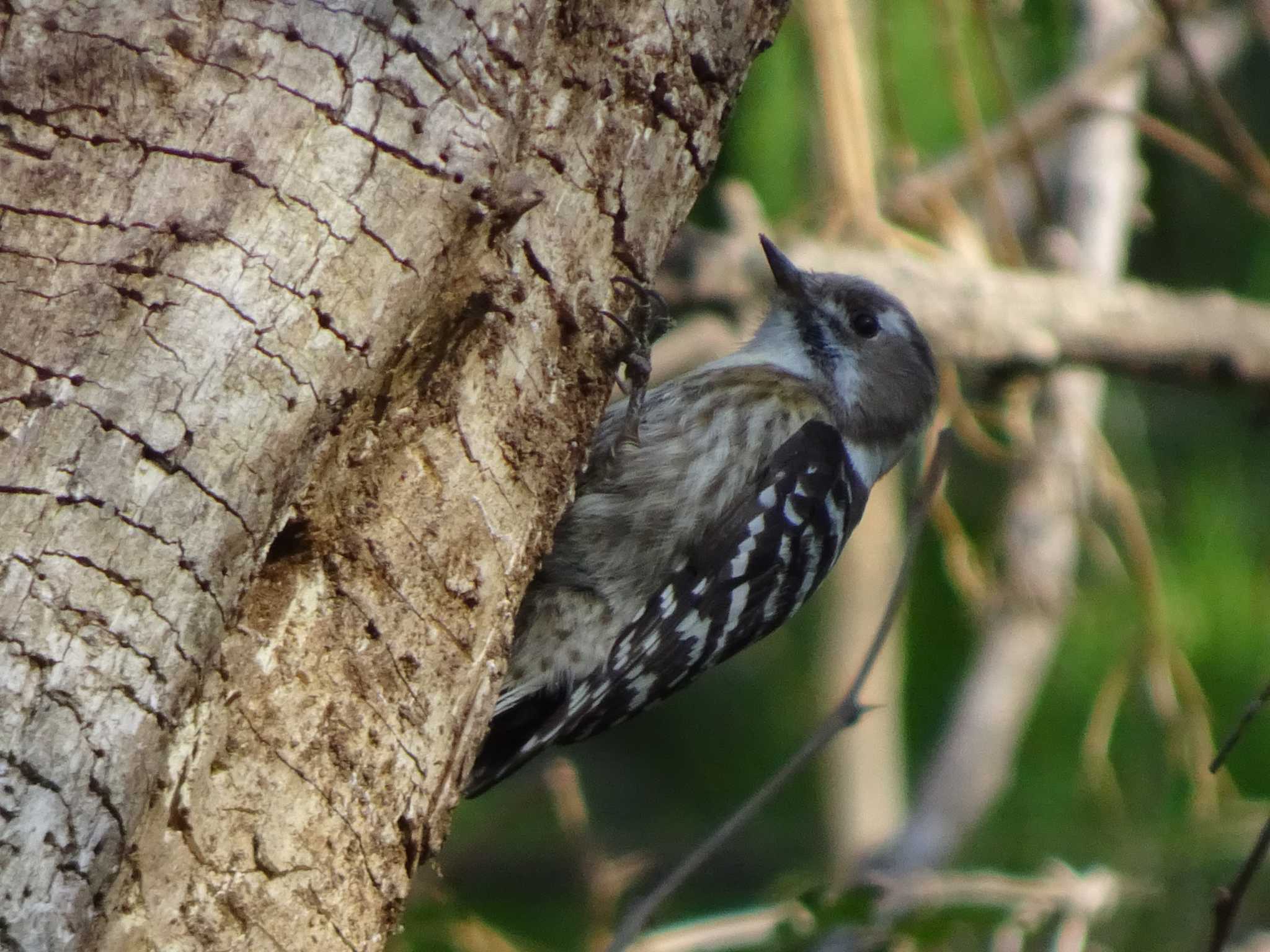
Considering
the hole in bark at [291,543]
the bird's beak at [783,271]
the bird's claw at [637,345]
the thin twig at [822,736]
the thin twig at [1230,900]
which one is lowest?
the thin twig at [1230,900]

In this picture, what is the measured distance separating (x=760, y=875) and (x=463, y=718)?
14.9 ft

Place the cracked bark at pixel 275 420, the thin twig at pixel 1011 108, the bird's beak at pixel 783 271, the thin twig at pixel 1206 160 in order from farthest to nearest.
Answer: the thin twig at pixel 1206 160 < the thin twig at pixel 1011 108 < the bird's beak at pixel 783 271 < the cracked bark at pixel 275 420

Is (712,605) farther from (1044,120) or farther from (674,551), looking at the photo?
(1044,120)

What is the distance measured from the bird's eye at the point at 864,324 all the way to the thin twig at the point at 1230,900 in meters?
2.18

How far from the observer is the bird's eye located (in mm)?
4129

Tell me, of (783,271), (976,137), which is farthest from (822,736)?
(976,137)

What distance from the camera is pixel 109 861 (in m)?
1.77

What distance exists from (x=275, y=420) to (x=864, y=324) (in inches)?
96.5

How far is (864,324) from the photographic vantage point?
414 cm

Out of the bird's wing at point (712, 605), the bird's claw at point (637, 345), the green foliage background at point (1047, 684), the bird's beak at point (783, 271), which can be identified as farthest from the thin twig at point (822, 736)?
the green foliage background at point (1047, 684)

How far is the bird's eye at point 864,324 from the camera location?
4129 millimetres

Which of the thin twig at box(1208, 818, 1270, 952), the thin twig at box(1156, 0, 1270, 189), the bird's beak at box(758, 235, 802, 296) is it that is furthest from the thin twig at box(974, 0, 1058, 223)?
the thin twig at box(1208, 818, 1270, 952)

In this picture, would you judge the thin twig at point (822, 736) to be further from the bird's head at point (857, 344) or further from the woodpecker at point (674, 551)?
the bird's head at point (857, 344)

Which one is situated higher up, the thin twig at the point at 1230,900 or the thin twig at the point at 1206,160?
the thin twig at the point at 1206,160
